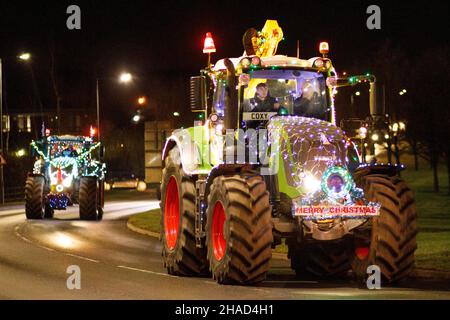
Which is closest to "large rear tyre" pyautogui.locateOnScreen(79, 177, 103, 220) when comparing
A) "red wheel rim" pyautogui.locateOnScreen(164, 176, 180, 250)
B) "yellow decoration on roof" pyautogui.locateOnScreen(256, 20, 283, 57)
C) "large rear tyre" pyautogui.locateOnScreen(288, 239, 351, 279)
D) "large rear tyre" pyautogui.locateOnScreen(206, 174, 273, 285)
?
"red wheel rim" pyautogui.locateOnScreen(164, 176, 180, 250)

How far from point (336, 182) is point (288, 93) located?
2.17 meters

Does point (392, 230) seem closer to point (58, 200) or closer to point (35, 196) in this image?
point (58, 200)

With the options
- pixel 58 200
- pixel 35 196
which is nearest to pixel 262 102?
pixel 58 200

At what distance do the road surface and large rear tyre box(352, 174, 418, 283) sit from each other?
38 centimetres

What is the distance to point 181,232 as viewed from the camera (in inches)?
703

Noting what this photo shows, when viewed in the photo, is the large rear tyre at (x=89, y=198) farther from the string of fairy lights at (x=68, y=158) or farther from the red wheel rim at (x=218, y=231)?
the red wheel rim at (x=218, y=231)

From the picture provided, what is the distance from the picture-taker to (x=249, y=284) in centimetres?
1577

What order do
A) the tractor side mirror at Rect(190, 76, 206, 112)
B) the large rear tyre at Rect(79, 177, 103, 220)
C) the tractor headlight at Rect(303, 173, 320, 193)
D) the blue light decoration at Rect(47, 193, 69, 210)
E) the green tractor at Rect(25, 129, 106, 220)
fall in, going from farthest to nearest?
the blue light decoration at Rect(47, 193, 69, 210) < the green tractor at Rect(25, 129, 106, 220) < the large rear tyre at Rect(79, 177, 103, 220) < the tractor side mirror at Rect(190, 76, 206, 112) < the tractor headlight at Rect(303, 173, 320, 193)

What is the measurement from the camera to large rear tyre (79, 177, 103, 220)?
34.4 meters

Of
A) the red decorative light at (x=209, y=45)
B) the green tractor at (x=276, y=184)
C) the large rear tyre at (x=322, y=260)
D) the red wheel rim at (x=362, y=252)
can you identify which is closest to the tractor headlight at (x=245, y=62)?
the green tractor at (x=276, y=184)

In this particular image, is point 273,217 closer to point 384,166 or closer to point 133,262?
point 384,166

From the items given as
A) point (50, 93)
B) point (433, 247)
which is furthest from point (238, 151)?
point (50, 93)

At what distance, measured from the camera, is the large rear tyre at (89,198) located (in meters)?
34.4

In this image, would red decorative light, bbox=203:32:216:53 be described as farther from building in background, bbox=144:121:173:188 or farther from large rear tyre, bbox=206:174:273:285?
building in background, bbox=144:121:173:188
